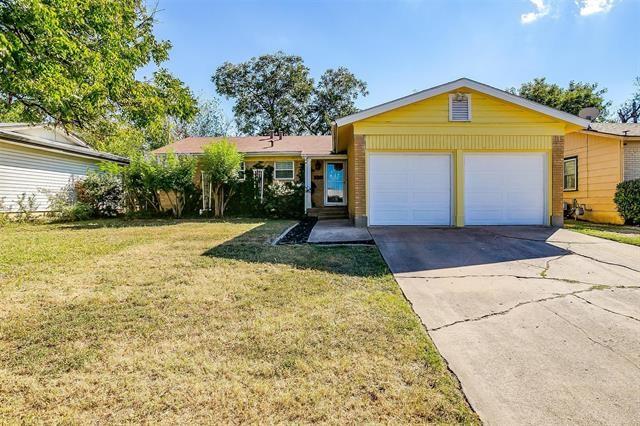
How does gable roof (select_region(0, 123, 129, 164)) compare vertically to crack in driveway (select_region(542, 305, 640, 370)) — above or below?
above

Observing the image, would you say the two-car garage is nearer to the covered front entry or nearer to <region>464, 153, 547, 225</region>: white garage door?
<region>464, 153, 547, 225</region>: white garage door

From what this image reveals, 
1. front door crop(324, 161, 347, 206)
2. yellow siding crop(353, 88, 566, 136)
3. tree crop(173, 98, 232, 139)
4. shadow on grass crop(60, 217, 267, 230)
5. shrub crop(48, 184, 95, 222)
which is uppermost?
tree crop(173, 98, 232, 139)

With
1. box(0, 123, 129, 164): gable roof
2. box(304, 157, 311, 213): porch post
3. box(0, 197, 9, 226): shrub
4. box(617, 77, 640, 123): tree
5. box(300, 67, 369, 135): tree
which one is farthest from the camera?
box(617, 77, 640, 123): tree

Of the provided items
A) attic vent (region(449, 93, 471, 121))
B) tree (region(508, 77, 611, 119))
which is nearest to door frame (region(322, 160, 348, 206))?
attic vent (region(449, 93, 471, 121))

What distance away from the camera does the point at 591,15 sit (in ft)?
42.7

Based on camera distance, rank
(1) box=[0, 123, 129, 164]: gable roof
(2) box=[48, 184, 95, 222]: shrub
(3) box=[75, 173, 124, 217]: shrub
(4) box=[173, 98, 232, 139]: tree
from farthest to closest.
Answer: (4) box=[173, 98, 232, 139]: tree → (3) box=[75, 173, 124, 217]: shrub → (2) box=[48, 184, 95, 222]: shrub → (1) box=[0, 123, 129, 164]: gable roof

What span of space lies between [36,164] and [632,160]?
21845 millimetres

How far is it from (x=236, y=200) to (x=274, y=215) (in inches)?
76.2

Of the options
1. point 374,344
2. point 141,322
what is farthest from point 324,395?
point 141,322

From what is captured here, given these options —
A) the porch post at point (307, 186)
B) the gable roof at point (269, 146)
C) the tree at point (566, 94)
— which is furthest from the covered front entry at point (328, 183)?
the tree at point (566, 94)

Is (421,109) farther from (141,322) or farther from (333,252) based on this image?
(141,322)

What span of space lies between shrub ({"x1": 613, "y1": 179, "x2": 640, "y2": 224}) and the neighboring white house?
60.3ft

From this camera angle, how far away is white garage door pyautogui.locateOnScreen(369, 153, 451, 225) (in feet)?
32.2

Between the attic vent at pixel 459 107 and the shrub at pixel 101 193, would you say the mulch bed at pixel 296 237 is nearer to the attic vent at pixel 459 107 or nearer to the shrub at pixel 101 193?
the attic vent at pixel 459 107
